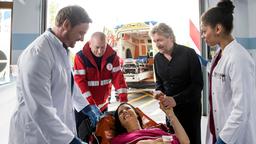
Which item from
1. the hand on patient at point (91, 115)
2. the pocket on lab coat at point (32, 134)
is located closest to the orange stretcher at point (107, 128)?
the hand on patient at point (91, 115)

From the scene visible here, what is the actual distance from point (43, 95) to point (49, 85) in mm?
60

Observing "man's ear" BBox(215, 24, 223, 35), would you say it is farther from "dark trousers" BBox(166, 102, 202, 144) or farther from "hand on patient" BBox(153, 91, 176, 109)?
"dark trousers" BBox(166, 102, 202, 144)

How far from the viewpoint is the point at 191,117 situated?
1.92 metres

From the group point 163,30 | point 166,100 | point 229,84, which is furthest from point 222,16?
point 166,100

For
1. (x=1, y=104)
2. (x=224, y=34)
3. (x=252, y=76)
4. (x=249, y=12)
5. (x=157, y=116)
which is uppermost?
(x=249, y=12)

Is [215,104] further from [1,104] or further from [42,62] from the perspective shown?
[1,104]

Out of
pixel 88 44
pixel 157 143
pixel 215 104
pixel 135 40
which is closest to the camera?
pixel 215 104

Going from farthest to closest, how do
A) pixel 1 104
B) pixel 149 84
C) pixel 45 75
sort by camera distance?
pixel 149 84 < pixel 1 104 < pixel 45 75

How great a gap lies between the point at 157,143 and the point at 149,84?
5403 mm

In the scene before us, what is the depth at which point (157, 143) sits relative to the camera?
1.60m

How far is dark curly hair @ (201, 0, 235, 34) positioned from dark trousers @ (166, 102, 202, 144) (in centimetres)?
81

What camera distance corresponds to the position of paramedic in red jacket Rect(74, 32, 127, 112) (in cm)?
216

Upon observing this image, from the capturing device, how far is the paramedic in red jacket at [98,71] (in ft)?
7.09

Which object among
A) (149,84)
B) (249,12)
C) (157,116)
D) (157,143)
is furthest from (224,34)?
(149,84)
